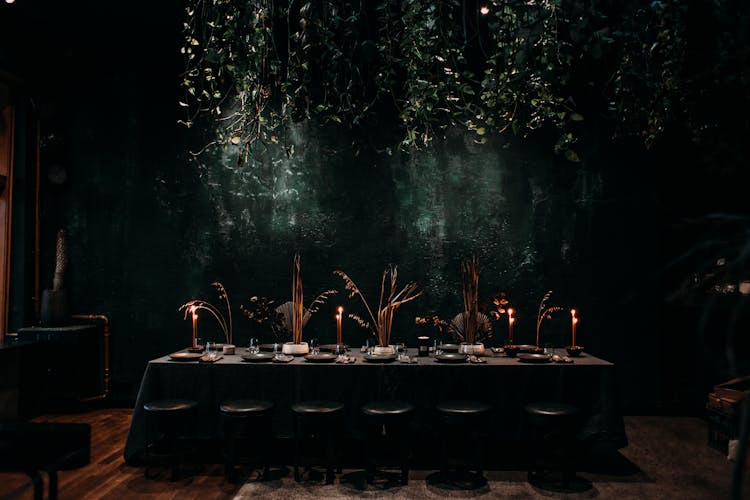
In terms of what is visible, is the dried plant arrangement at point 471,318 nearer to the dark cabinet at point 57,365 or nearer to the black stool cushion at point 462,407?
the black stool cushion at point 462,407

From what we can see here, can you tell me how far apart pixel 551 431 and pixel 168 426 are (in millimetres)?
2728

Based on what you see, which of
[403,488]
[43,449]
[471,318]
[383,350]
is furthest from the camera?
[471,318]

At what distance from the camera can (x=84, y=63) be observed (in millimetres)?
6020

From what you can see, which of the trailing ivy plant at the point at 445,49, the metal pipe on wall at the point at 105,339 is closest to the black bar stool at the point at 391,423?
the trailing ivy plant at the point at 445,49

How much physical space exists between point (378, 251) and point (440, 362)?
195 cm

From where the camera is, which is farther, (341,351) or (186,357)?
(341,351)

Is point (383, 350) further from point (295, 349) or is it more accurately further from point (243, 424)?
point (243, 424)

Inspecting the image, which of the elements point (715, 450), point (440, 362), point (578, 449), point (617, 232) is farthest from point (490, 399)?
point (617, 232)

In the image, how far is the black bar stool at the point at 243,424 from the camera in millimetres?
3734

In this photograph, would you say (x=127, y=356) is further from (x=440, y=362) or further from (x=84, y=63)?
(x=440, y=362)

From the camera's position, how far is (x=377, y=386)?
404cm

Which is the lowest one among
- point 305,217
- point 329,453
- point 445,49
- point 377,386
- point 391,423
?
point 329,453

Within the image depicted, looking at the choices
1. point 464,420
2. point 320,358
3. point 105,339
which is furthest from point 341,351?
point 105,339

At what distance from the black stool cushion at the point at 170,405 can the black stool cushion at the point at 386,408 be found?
119 cm
